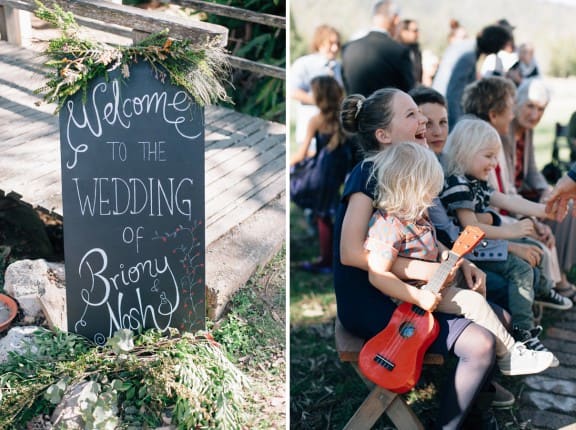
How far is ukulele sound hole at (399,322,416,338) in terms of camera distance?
287cm

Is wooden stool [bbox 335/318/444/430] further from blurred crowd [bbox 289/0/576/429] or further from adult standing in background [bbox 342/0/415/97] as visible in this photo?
adult standing in background [bbox 342/0/415/97]

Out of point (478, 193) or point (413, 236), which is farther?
point (478, 193)

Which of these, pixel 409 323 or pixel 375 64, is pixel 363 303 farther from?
pixel 375 64

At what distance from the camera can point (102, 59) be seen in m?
3.07

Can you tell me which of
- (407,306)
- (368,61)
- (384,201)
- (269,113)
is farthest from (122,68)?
(269,113)

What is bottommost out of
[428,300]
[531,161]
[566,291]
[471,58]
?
[566,291]

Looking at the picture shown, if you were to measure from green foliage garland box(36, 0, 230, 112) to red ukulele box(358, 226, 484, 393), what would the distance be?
1.25m

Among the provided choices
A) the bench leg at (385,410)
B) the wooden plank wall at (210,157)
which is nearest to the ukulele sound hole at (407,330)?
the bench leg at (385,410)

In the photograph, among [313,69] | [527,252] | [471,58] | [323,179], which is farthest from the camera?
[313,69]

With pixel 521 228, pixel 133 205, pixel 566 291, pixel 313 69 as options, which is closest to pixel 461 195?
pixel 521 228

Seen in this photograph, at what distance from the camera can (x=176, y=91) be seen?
318 cm

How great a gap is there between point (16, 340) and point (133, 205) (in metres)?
0.91

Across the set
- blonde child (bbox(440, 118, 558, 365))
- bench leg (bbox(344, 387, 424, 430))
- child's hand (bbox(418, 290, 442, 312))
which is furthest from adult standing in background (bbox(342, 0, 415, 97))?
A: bench leg (bbox(344, 387, 424, 430))

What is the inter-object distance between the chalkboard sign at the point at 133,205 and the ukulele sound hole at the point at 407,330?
0.96 m
